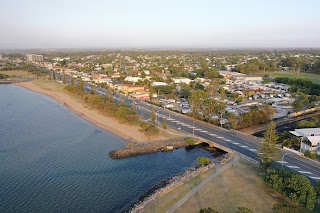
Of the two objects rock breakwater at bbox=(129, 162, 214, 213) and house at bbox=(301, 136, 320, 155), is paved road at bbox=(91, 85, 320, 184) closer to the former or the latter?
house at bbox=(301, 136, 320, 155)

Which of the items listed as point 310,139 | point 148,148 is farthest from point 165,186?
point 310,139

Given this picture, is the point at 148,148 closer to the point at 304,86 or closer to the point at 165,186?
the point at 165,186

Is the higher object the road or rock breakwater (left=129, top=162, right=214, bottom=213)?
the road

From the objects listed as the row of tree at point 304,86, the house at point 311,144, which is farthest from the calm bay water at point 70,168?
the row of tree at point 304,86

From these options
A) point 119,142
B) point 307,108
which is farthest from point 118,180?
point 307,108

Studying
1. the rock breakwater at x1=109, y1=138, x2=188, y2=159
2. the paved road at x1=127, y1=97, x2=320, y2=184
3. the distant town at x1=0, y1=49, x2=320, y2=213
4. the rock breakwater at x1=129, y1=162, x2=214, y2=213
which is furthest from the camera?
the rock breakwater at x1=109, y1=138, x2=188, y2=159

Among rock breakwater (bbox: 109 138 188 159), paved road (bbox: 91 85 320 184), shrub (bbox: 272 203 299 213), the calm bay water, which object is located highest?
shrub (bbox: 272 203 299 213)

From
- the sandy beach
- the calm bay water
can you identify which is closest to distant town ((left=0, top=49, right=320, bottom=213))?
the sandy beach

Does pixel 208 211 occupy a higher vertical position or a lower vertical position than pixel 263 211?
higher

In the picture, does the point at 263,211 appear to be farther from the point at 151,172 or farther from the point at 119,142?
the point at 119,142
